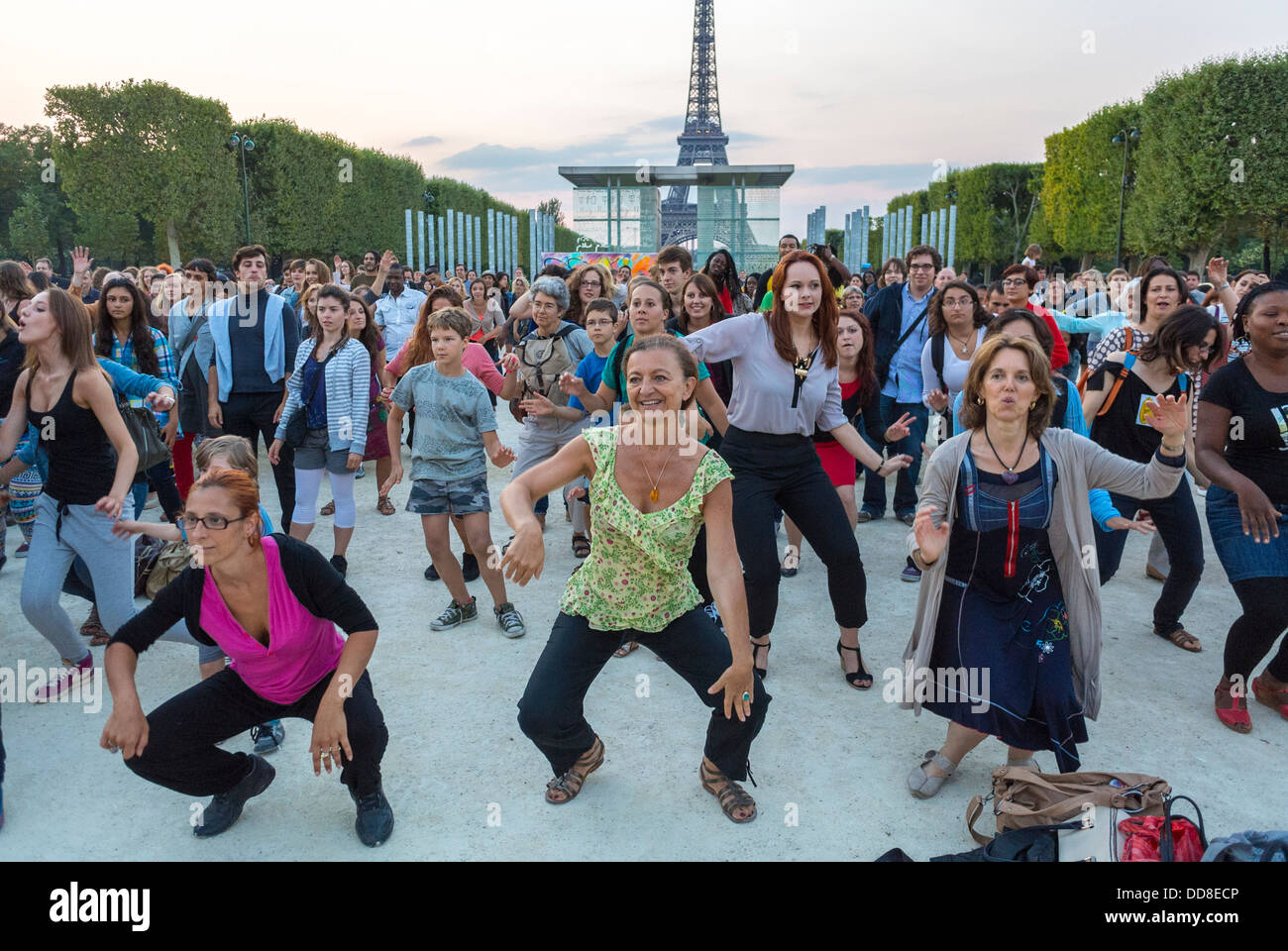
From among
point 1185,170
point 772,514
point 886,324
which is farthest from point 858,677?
point 1185,170

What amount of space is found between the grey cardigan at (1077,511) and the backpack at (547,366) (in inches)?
132

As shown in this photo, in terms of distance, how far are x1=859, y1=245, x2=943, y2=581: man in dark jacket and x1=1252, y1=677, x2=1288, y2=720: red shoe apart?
124 inches

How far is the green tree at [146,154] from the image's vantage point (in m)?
32.3

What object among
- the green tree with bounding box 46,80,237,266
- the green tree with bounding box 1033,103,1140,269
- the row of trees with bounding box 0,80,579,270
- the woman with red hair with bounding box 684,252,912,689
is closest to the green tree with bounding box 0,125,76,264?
the row of trees with bounding box 0,80,579,270

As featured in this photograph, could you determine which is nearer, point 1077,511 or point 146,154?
point 1077,511

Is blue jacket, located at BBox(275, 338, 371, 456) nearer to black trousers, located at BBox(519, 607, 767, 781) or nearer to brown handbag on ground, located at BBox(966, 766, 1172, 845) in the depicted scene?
black trousers, located at BBox(519, 607, 767, 781)

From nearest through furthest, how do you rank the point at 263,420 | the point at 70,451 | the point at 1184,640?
the point at 70,451
the point at 1184,640
the point at 263,420

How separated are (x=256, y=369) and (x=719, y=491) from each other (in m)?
4.57

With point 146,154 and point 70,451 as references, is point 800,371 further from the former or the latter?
point 146,154

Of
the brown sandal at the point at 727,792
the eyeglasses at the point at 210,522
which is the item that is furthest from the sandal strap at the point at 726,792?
the eyeglasses at the point at 210,522

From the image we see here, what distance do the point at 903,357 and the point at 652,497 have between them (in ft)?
16.1

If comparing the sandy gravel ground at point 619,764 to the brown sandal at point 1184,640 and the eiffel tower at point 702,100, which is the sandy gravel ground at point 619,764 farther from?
the eiffel tower at point 702,100

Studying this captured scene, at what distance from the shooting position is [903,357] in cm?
735
